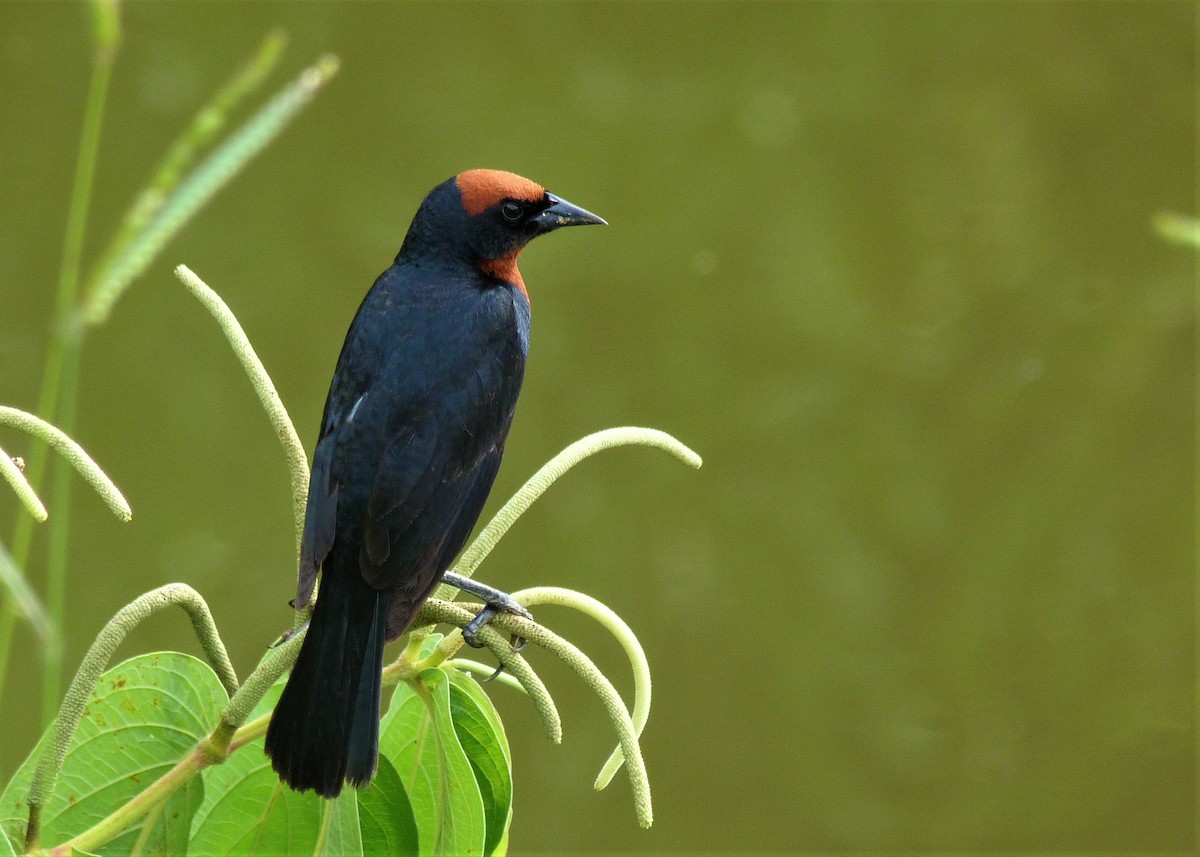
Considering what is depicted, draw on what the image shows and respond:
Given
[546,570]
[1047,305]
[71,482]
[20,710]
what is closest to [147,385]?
[71,482]

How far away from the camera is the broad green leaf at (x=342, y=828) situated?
98 centimetres

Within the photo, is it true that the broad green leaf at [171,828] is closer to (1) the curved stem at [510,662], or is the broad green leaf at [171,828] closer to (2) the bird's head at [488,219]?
(1) the curved stem at [510,662]

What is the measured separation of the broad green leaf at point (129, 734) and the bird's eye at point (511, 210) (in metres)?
0.83

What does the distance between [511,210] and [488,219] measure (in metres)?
0.03

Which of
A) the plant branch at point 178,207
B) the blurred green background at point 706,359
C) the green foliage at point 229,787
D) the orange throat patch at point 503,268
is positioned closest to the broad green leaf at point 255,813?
the green foliage at point 229,787

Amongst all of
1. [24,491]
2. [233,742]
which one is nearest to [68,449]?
[24,491]

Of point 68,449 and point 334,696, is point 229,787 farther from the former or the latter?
point 68,449

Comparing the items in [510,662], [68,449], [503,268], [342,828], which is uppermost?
[503,268]

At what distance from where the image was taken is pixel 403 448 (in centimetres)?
135

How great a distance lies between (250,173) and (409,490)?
2729 mm

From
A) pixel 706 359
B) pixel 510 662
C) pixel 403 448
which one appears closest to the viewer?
pixel 510 662

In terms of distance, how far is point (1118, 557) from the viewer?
3916 millimetres

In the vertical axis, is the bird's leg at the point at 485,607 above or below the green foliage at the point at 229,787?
above

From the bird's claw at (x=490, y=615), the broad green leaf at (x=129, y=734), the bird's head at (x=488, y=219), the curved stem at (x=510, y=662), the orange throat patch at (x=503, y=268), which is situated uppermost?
the bird's head at (x=488, y=219)
